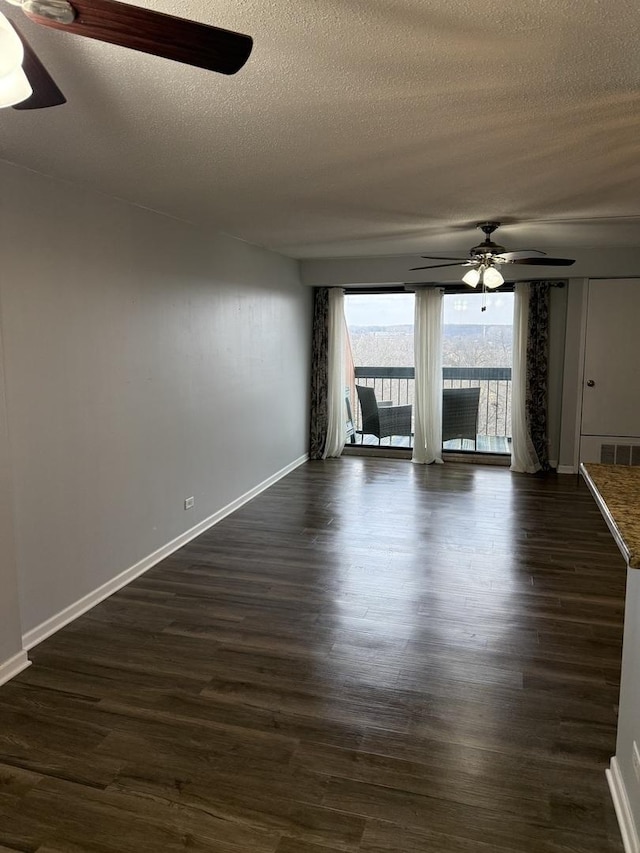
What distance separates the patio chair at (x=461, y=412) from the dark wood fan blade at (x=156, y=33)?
21.4 ft

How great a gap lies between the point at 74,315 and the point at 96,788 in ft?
7.47

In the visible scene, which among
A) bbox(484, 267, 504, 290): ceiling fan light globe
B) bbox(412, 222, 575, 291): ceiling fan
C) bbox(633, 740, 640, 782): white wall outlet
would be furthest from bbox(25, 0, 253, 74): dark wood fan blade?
bbox(484, 267, 504, 290): ceiling fan light globe

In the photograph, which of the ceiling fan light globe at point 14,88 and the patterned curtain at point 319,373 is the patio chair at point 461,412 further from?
the ceiling fan light globe at point 14,88

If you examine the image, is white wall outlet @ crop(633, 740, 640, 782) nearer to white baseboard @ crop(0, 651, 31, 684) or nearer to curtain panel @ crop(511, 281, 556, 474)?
white baseboard @ crop(0, 651, 31, 684)

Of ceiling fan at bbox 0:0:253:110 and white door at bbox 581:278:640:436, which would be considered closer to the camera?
ceiling fan at bbox 0:0:253:110

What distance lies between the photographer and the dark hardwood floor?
197 centimetres

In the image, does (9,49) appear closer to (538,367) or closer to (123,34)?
(123,34)

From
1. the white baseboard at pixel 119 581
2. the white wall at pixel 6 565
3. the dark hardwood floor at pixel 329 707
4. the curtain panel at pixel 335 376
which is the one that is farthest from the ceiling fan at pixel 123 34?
the curtain panel at pixel 335 376

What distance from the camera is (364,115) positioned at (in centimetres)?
233

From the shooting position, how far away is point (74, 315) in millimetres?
3299

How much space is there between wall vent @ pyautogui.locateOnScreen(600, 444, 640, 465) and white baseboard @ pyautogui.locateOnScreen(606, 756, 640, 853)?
4974 millimetres

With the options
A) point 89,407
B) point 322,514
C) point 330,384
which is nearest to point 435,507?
point 322,514

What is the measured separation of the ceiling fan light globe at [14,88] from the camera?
4.00 ft

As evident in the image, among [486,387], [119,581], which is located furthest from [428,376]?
[119,581]
